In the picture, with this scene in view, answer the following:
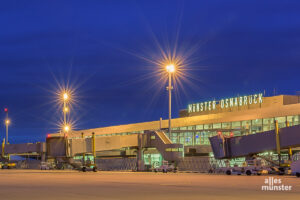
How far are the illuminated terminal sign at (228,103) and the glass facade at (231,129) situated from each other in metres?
7.26

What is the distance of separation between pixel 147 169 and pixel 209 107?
1480 inches

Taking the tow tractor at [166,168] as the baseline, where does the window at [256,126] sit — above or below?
above

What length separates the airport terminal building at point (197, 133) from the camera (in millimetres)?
77875

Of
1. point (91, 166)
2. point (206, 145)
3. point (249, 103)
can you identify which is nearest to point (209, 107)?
point (249, 103)

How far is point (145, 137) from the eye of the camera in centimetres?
8094

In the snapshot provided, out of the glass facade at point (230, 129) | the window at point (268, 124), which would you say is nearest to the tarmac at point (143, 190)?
the glass facade at point (230, 129)

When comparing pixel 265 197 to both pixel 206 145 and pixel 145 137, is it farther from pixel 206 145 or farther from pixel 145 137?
pixel 206 145

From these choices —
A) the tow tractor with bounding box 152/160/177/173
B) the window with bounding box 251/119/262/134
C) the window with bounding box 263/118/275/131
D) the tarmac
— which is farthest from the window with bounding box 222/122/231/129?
the tarmac

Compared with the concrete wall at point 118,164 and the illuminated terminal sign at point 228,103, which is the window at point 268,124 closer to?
the illuminated terminal sign at point 228,103

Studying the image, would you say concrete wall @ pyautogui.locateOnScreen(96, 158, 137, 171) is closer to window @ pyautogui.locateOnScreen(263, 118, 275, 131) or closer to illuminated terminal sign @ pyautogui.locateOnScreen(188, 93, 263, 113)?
window @ pyautogui.locateOnScreen(263, 118, 275, 131)

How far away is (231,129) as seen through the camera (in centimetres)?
8494

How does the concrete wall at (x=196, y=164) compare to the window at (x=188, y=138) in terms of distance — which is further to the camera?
the window at (x=188, y=138)

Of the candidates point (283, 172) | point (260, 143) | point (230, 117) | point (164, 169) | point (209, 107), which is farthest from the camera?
point (209, 107)

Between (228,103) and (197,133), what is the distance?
1276 centimetres
